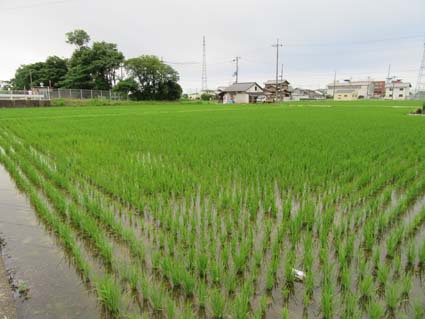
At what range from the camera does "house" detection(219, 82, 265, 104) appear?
4631cm

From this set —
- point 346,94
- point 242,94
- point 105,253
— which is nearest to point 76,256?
point 105,253

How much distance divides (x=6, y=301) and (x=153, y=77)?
124 feet

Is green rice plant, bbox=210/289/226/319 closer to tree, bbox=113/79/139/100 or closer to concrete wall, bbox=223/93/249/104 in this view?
tree, bbox=113/79/139/100

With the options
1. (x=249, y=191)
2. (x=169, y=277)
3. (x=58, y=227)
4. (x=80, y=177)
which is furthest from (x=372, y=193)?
(x=80, y=177)

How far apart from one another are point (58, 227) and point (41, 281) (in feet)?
2.64

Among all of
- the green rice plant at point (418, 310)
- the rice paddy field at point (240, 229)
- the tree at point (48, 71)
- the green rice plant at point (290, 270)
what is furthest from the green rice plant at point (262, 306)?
the tree at point (48, 71)

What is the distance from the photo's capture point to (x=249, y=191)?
12.5 feet

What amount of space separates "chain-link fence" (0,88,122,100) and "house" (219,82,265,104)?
18.6 metres

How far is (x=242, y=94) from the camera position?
46.3 m

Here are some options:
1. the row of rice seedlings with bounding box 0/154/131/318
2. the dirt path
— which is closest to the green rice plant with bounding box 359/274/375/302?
the row of rice seedlings with bounding box 0/154/131/318

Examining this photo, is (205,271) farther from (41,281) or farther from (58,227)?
(58,227)

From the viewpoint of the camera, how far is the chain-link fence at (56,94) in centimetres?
2804

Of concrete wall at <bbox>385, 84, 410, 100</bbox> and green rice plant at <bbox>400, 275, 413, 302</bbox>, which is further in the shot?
concrete wall at <bbox>385, 84, 410, 100</bbox>

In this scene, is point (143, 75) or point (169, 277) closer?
point (169, 277)
